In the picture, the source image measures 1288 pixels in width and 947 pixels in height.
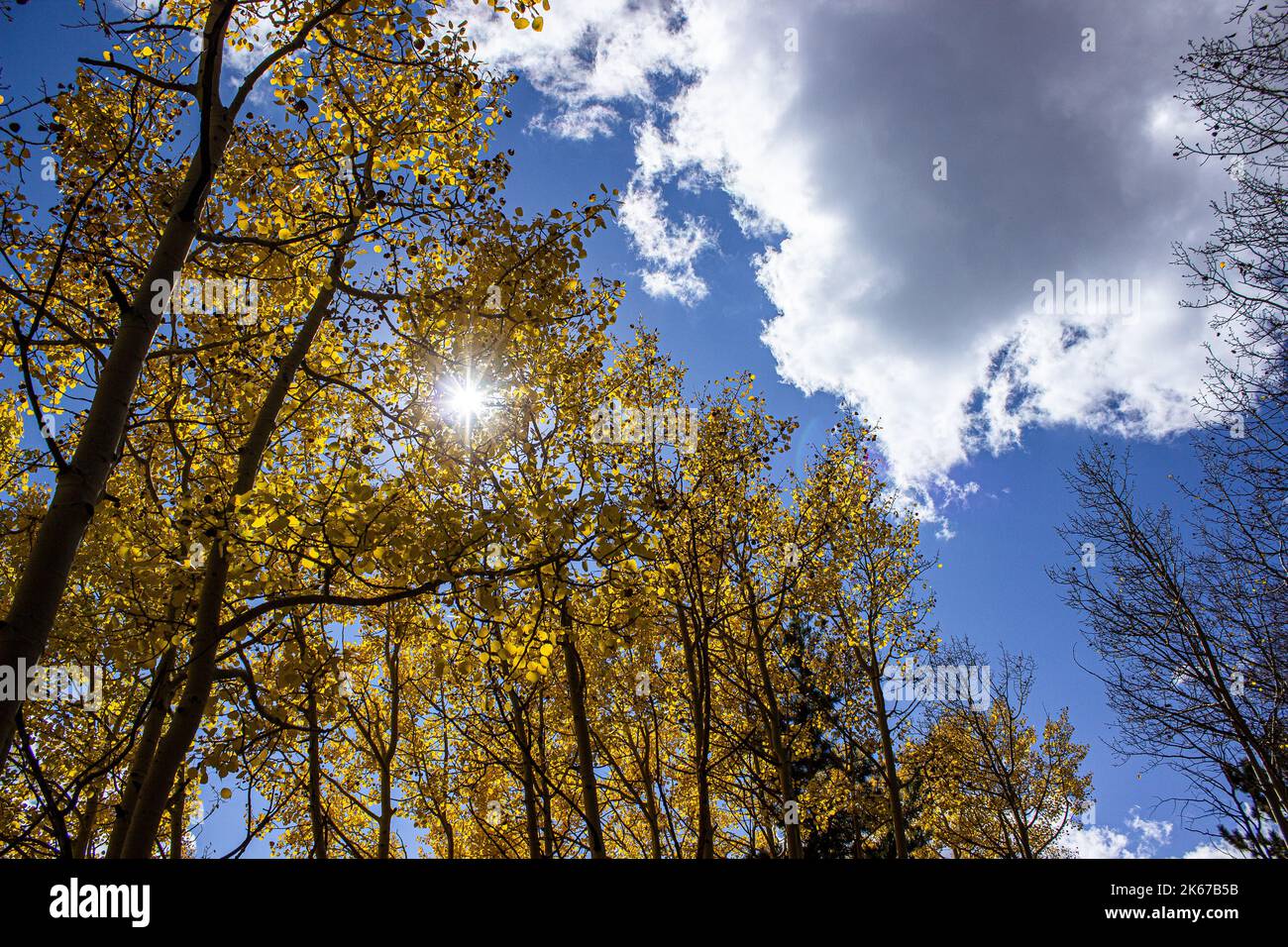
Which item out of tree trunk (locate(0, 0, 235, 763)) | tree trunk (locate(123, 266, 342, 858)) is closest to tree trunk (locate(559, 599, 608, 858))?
tree trunk (locate(123, 266, 342, 858))

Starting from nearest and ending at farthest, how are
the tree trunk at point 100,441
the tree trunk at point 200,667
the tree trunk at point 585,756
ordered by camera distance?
the tree trunk at point 100,441
the tree trunk at point 200,667
the tree trunk at point 585,756

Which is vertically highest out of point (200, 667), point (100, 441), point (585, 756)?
point (100, 441)

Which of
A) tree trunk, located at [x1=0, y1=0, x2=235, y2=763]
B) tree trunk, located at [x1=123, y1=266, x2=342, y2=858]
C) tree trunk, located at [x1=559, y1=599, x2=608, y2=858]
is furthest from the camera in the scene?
tree trunk, located at [x1=559, y1=599, x2=608, y2=858]

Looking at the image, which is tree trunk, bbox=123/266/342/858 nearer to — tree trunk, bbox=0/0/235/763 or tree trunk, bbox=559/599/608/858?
tree trunk, bbox=0/0/235/763

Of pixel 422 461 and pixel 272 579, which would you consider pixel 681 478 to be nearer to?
pixel 422 461

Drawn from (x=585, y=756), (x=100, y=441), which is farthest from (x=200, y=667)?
(x=585, y=756)

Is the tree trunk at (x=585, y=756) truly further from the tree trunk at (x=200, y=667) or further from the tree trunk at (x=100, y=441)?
the tree trunk at (x=100, y=441)

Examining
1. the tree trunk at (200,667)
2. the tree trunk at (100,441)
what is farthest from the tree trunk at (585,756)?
the tree trunk at (100,441)

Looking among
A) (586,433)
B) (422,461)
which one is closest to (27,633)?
(422,461)

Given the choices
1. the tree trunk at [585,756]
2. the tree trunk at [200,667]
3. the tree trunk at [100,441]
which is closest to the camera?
the tree trunk at [100,441]

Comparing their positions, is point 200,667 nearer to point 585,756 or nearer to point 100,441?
point 100,441

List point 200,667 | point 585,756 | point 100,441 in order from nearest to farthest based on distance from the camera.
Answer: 1. point 100,441
2. point 200,667
3. point 585,756

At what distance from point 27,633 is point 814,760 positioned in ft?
73.7

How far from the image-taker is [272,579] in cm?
365
